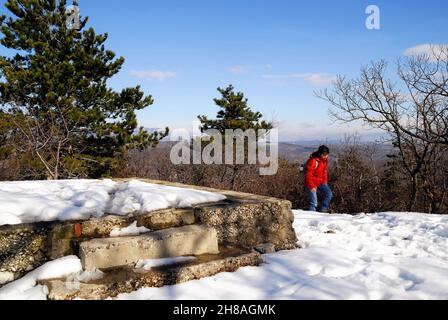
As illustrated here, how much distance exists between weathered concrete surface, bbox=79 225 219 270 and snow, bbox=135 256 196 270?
49 mm

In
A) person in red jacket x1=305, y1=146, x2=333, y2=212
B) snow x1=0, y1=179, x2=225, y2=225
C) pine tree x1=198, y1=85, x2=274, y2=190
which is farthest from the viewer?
pine tree x1=198, y1=85, x2=274, y2=190

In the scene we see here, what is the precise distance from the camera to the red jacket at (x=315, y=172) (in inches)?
274

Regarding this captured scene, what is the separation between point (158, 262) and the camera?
8.80 feet

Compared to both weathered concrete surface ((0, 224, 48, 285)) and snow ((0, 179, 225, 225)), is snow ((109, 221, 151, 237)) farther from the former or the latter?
weathered concrete surface ((0, 224, 48, 285))

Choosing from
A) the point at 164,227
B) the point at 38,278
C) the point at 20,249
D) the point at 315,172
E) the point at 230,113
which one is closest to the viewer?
the point at 38,278

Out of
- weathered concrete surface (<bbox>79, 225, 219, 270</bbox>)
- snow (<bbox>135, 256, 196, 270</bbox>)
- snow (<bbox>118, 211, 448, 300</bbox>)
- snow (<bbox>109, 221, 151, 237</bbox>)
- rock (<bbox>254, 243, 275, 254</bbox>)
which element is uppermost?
snow (<bbox>109, 221, 151, 237</bbox>)

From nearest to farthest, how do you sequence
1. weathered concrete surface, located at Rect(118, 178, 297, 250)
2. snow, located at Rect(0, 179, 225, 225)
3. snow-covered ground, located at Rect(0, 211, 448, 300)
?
snow-covered ground, located at Rect(0, 211, 448, 300)
snow, located at Rect(0, 179, 225, 225)
weathered concrete surface, located at Rect(118, 178, 297, 250)

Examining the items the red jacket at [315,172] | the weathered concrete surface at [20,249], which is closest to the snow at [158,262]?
the weathered concrete surface at [20,249]

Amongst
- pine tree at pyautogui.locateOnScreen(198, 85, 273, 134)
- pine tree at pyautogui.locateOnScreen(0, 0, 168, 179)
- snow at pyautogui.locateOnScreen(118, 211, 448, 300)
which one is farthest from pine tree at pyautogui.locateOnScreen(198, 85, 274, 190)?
snow at pyautogui.locateOnScreen(118, 211, 448, 300)

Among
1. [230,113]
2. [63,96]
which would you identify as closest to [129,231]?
[63,96]

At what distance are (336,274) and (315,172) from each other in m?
4.34

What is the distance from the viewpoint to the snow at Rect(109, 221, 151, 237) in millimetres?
2869

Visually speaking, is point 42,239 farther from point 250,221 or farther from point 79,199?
point 250,221

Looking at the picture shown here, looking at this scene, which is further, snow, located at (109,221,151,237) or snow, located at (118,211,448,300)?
snow, located at (109,221,151,237)
